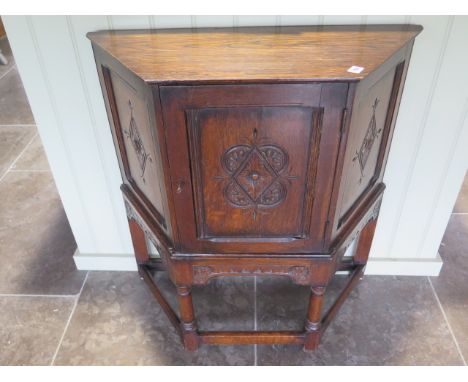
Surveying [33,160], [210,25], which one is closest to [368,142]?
[210,25]

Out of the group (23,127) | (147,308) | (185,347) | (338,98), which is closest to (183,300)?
(185,347)

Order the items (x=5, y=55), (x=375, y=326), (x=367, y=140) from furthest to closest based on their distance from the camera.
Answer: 1. (x=5, y=55)
2. (x=375, y=326)
3. (x=367, y=140)

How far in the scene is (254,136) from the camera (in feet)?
2.94

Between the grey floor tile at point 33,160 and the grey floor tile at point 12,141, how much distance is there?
0.15 ft

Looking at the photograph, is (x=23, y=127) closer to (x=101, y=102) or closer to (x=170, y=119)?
(x=101, y=102)

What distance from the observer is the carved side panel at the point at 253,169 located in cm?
88

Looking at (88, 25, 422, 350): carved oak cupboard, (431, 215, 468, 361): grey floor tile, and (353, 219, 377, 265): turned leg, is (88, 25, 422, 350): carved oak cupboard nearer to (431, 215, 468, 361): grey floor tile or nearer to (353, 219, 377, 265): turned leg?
(353, 219, 377, 265): turned leg

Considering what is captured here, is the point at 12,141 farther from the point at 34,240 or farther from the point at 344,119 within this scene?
the point at 344,119

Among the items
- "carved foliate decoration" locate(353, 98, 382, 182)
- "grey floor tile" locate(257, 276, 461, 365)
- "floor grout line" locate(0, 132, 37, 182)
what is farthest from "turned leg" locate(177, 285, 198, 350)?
"floor grout line" locate(0, 132, 37, 182)

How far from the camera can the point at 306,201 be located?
1000 mm

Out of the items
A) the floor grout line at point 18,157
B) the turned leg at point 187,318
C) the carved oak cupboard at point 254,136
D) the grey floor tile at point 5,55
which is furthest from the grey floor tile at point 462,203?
the grey floor tile at point 5,55

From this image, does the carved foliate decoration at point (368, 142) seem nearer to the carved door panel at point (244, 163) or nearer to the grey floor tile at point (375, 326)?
the carved door panel at point (244, 163)

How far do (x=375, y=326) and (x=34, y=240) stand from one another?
1430 millimetres

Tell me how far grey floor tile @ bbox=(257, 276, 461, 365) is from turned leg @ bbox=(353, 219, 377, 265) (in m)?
0.13
